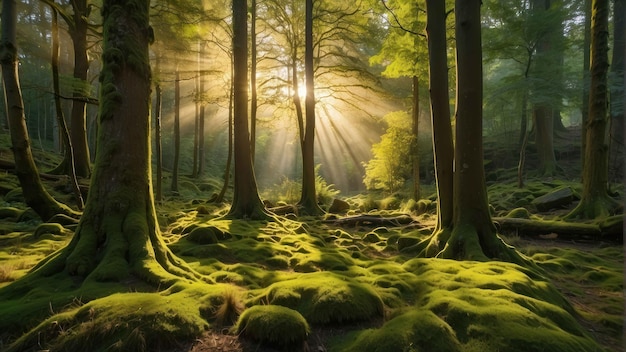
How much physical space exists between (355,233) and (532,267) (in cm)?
516

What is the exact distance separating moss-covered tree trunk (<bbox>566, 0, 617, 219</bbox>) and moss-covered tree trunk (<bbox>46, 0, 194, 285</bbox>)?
1011 centimetres

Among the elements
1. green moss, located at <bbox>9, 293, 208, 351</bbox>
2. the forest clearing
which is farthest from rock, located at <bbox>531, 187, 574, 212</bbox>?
green moss, located at <bbox>9, 293, 208, 351</bbox>

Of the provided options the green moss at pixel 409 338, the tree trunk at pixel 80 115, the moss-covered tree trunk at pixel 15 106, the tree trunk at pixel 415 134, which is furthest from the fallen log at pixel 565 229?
the tree trunk at pixel 80 115

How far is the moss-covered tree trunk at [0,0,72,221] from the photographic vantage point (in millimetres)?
6633

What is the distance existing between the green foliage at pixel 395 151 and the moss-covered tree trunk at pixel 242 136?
9.04 meters

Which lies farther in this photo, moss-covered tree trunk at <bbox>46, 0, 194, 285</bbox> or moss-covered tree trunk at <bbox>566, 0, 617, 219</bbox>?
moss-covered tree trunk at <bbox>566, 0, 617, 219</bbox>

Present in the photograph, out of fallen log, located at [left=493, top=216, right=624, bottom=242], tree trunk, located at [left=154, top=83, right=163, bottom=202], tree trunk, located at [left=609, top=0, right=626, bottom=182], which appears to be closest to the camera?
fallen log, located at [left=493, top=216, right=624, bottom=242]

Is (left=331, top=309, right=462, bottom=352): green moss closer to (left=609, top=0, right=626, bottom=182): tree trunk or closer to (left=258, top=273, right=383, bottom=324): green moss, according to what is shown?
(left=258, top=273, right=383, bottom=324): green moss

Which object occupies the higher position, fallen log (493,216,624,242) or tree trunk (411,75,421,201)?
tree trunk (411,75,421,201)

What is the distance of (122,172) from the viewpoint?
4199 mm

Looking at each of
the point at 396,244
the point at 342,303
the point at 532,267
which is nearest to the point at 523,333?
the point at 342,303

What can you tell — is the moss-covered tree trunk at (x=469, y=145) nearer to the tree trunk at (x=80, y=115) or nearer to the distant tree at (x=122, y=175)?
the distant tree at (x=122, y=175)

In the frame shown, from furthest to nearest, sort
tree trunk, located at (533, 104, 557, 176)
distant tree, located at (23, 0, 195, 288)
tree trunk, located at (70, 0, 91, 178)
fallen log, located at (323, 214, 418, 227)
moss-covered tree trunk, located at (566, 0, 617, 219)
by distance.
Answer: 1. tree trunk, located at (533, 104, 557, 176)
2. tree trunk, located at (70, 0, 91, 178)
3. fallen log, located at (323, 214, 418, 227)
4. moss-covered tree trunk, located at (566, 0, 617, 219)
5. distant tree, located at (23, 0, 195, 288)

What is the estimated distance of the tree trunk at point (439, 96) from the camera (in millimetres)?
7215
